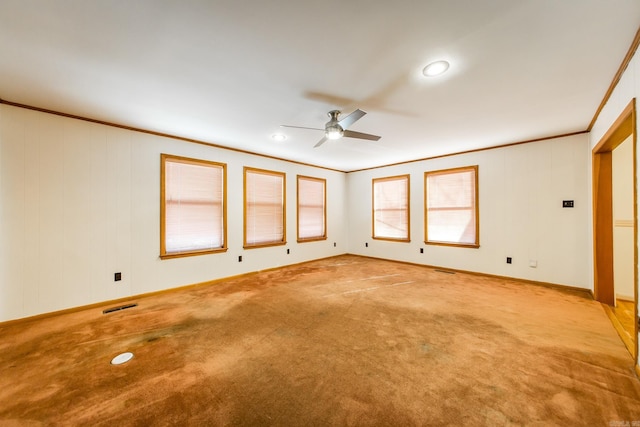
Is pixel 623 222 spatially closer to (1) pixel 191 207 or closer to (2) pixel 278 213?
(2) pixel 278 213

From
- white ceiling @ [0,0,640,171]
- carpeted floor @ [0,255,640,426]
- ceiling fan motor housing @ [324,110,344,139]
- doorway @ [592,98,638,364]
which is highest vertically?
white ceiling @ [0,0,640,171]

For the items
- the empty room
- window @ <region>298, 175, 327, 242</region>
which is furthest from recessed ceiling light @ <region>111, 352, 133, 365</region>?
window @ <region>298, 175, 327, 242</region>

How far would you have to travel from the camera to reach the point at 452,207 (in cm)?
516

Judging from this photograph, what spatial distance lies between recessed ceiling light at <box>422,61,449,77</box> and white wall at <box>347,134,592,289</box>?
11.0 feet

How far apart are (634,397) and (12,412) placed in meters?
4.16

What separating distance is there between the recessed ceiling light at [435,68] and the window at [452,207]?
3393 millimetres

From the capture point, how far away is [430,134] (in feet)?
12.7

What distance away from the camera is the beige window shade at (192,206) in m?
4.00

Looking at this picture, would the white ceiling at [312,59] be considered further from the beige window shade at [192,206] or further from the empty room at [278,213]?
the beige window shade at [192,206]

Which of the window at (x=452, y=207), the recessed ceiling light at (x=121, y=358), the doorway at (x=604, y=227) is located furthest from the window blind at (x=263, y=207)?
the doorway at (x=604, y=227)

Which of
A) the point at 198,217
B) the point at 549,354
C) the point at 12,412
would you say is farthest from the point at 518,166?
the point at 12,412

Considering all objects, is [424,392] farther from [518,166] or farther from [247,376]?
[518,166]

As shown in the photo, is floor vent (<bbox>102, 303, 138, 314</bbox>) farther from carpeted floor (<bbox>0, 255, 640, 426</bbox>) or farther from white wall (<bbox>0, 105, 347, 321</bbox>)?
white wall (<bbox>0, 105, 347, 321</bbox>)

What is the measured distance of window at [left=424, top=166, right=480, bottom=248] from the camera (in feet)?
16.1
